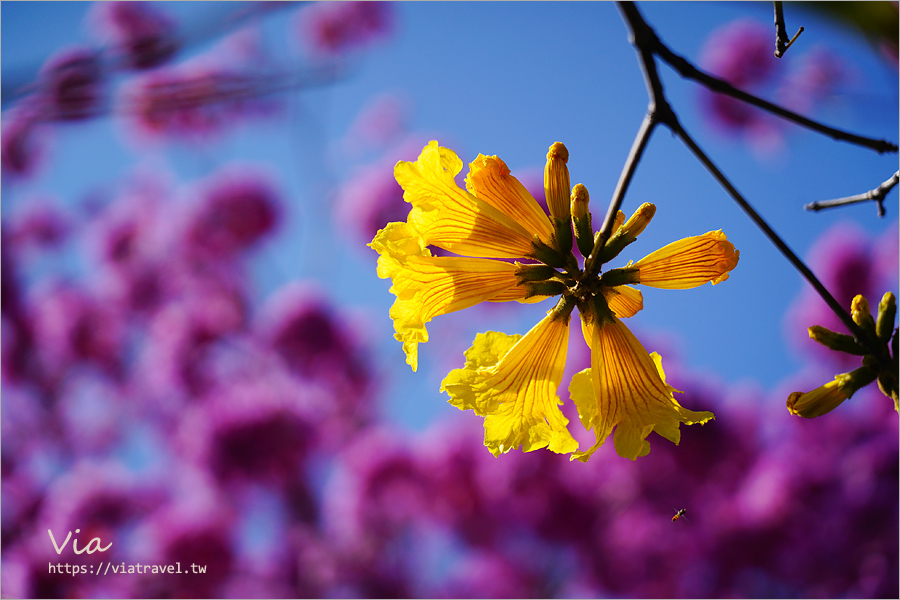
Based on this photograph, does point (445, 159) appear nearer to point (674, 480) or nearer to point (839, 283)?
point (674, 480)

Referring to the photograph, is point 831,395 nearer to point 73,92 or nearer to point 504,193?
point 504,193

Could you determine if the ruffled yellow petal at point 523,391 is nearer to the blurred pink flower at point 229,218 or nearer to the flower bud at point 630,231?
the flower bud at point 630,231

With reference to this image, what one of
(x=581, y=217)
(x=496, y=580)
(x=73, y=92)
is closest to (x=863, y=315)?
(x=581, y=217)

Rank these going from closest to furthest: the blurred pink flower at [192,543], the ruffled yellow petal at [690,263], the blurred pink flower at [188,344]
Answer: the ruffled yellow petal at [690,263], the blurred pink flower at [192,543], the blurred pink flower at [188,344]

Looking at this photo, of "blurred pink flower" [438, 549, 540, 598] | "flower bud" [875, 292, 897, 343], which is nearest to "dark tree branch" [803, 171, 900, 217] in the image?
"flower bud" [875, 292, 897, 343]

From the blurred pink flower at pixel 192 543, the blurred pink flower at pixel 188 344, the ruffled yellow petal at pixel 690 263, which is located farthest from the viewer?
the blurred pink flower at pixel 188 344

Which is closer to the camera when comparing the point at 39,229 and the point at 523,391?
the point at 523,391

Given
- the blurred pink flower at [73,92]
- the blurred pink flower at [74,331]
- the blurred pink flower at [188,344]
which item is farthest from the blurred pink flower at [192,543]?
the blurred pink flower at [73,92]
